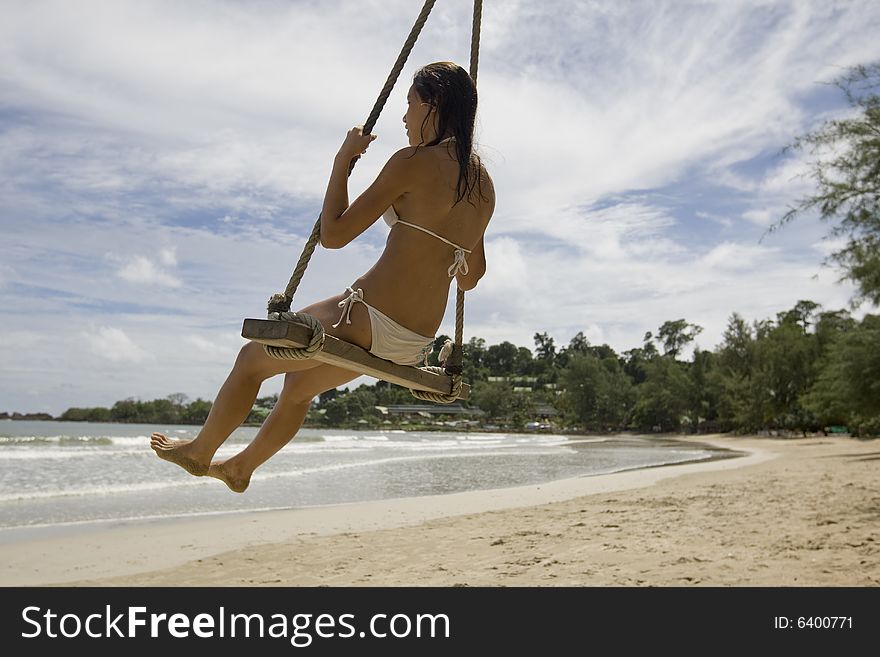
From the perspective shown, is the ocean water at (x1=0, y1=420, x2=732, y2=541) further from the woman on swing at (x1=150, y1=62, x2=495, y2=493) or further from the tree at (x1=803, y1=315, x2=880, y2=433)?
the woman on swing at (x1=150, y1=62, x2=495, y2=493)

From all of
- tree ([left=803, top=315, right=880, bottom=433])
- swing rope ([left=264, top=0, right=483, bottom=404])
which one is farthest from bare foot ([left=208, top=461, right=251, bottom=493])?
tree ([left=803, top=315, right=880, bottom=433])

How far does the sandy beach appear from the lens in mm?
9820

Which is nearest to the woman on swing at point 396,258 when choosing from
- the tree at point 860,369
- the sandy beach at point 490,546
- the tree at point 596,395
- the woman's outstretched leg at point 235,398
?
the woman's outstretched leg at point 235,398

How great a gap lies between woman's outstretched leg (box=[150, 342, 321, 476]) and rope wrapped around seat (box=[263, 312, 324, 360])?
22cm

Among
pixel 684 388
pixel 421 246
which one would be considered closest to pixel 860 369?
pixel 421 246

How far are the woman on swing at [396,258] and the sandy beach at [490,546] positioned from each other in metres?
7.26

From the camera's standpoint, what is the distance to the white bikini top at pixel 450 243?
2.86 m

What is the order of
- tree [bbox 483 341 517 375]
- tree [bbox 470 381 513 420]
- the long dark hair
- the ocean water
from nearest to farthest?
the long dark hair < the ocean water < tree [bbox 470 381 513 420] < tree [bbox 483 341 517 375]

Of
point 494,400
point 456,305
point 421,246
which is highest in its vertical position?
point 421,246

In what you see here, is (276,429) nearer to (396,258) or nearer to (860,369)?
(396,258)

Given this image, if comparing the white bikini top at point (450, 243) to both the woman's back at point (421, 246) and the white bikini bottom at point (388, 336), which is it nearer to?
the woman's back at point (421, 246)

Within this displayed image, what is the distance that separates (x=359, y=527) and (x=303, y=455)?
68.2 feet

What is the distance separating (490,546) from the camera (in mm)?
12219

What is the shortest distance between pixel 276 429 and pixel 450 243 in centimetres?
97
